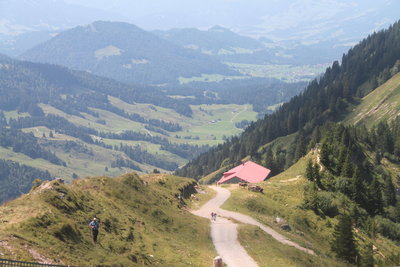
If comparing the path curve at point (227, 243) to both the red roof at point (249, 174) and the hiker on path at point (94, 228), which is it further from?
the red roof at point (249, 174)

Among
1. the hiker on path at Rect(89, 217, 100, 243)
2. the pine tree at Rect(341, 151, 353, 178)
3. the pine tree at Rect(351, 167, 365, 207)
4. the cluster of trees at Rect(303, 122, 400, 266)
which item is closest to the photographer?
the hiker on path at Rect(89, 217, 100, 243)

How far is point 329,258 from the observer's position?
6288 cm

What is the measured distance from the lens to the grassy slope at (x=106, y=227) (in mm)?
33875

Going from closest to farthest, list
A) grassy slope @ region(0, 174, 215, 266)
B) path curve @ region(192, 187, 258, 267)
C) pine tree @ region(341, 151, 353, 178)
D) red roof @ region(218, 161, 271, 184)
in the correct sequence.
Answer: grassy slope @ region(0, 174, 215, 266)
path curve @ region(192, 187, 258, 267)
pine tree @ region(341, 151, 353, 178)
red roof @ region(218, 161, 271, 184)

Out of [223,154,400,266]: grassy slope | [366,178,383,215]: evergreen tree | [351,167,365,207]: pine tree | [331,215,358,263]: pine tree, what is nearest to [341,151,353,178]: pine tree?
[351,167,365,207]: pine tree

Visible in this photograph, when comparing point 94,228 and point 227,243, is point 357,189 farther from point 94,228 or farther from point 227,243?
point 94,228

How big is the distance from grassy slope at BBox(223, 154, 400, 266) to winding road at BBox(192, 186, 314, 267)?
4.51 feet

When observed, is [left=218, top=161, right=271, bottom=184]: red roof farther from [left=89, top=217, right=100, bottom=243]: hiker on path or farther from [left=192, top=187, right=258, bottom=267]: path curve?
[left=89, top=217, right=100, bottom=243]: hiker on path

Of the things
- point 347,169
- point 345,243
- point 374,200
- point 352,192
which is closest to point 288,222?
point 345,243

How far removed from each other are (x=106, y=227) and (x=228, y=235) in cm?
1923

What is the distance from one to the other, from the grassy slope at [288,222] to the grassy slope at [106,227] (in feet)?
22.6

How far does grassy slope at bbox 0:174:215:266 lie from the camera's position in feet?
111

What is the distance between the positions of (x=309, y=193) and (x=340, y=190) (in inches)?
573

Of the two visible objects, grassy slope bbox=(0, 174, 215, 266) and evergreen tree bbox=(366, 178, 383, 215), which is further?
evergreen tree bbox=(366, 178, 383, 215)
